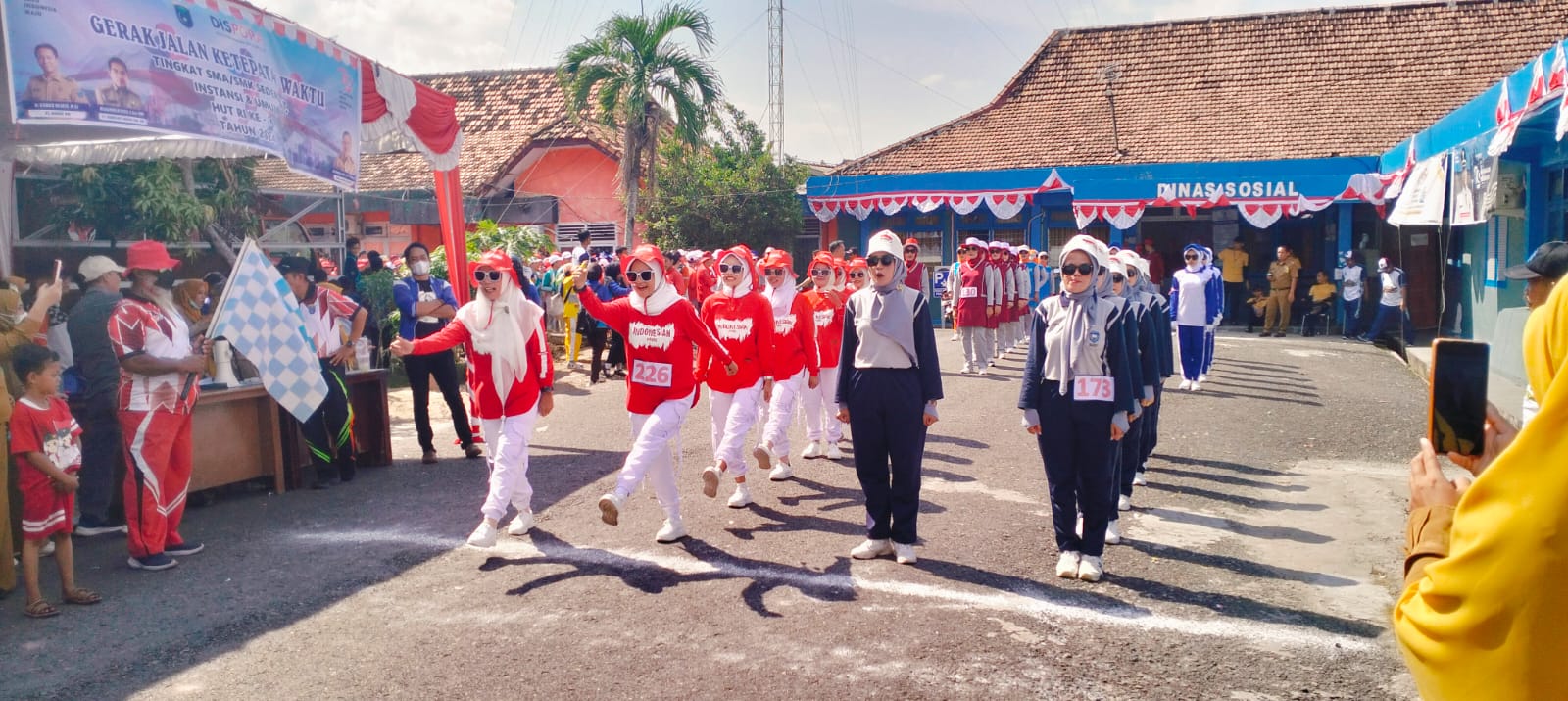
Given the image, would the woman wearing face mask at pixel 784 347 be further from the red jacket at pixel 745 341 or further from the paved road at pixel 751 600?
the red jacket at pixel 745 341

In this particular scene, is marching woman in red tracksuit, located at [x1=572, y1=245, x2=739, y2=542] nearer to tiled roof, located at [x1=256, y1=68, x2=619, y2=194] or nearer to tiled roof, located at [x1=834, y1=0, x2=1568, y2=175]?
tiled roof, located at [x1=256, y1=68, x2=619, y2=194]

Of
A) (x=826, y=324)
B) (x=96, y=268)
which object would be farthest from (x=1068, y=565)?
(x=96, y=268)

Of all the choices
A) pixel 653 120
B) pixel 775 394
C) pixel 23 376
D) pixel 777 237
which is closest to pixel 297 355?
pixel 23 376


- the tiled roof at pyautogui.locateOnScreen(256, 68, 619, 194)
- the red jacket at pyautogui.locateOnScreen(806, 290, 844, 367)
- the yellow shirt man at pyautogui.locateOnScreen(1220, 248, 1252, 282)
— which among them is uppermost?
the tiled roof at pyautogui.locateOnScreen(256, 68, 619, 194)

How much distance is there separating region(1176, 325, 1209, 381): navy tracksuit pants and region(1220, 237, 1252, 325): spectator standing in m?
9.39

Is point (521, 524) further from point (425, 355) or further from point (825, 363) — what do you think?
point (825, 363)

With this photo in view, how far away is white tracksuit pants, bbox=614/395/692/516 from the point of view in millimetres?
6613

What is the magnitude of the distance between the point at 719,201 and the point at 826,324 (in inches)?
637

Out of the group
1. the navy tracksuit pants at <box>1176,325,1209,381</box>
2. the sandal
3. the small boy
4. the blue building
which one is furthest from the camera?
the blue building

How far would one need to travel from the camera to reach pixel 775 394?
882cm

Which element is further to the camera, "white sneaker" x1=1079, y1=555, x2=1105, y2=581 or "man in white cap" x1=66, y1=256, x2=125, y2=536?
"man in white cap" x1=66, y1=256, x2=125, y2=536

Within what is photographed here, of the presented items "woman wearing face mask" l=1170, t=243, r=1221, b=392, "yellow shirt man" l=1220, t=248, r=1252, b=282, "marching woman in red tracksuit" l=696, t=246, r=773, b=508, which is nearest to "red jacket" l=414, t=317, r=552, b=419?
"marching woman in red tracksuit" l=696, t=246, r=773, b=508

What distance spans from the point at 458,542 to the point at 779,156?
21.1 m

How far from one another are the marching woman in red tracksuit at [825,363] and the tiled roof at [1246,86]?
15.5m
